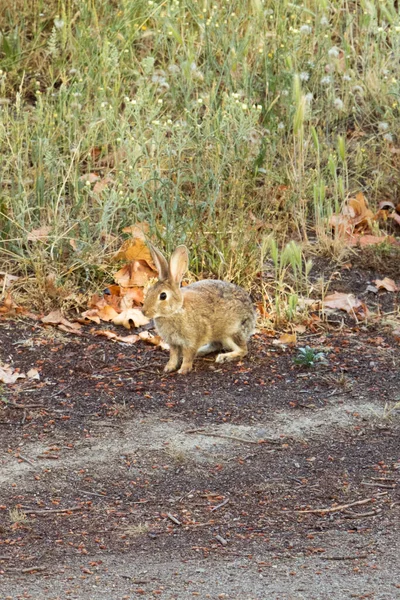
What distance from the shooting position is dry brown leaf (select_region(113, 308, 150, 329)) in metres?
6.44

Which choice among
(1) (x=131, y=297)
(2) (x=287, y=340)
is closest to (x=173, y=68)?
(1) (x=131, y=297)

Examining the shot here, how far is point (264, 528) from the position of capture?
14.5ft

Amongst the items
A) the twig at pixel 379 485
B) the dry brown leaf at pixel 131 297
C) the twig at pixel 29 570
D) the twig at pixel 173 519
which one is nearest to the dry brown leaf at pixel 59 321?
the dry brown leaf at pixel 131 297

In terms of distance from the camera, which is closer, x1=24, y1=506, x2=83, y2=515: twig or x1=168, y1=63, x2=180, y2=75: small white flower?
x1=24, y1=506, x2=83, y2=515: twig

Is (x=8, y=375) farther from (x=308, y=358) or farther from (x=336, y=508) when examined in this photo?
(x=336, y=508)

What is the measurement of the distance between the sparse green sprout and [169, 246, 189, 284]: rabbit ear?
32.0 inches

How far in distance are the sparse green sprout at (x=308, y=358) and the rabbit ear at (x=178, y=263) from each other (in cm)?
81

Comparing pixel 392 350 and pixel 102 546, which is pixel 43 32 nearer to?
pixel 392 350

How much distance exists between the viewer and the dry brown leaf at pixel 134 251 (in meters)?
6.88

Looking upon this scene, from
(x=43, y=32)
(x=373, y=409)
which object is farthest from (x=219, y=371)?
(x=43, y=32)

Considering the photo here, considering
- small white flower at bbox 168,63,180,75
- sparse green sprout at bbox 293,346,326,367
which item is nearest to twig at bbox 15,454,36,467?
sparse green sprout at bbox 293,346,326,367

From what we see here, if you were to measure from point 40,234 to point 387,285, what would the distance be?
2257 millimetres

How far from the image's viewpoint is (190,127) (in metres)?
7.11

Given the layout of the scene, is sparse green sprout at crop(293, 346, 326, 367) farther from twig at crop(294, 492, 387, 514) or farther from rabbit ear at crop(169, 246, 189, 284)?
twig at crop(294, 492, 387, 514)
